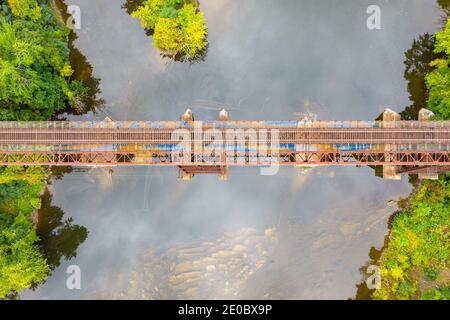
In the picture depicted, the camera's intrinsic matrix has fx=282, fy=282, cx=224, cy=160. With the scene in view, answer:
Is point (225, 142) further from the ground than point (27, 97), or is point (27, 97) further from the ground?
point (27, 97)

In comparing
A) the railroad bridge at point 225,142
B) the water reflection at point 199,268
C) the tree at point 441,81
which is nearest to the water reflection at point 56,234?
the water reflection at point 199,268

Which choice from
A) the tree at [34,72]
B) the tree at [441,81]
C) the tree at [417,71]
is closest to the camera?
the tree at [34,72]

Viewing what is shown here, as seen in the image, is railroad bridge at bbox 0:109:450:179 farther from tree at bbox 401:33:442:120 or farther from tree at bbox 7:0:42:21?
tree at bbox 7:0:42:21

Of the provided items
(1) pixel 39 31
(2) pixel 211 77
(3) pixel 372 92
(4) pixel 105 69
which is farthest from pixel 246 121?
(1) pixel 39 31

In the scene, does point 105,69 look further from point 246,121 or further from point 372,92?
point 372,92

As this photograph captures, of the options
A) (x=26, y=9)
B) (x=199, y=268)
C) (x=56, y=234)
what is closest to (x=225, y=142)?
(x=199, y=268)

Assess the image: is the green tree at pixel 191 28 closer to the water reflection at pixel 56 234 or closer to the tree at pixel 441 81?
the water reflection at pixel 56 234

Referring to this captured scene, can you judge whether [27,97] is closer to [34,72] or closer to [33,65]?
[34,72]

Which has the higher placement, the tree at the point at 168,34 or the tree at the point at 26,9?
the tree at the point at 26,9

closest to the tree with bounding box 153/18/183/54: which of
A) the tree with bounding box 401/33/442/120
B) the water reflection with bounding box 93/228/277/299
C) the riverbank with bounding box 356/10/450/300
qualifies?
the water reflection with bounding box 93/228/277/299
